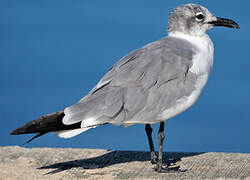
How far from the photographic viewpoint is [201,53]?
215 inches

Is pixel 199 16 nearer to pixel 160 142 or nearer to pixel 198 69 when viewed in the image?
pixel 198 69

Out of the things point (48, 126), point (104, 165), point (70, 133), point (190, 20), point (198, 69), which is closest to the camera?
point (48, 126)

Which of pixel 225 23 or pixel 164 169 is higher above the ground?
pixel 225 23

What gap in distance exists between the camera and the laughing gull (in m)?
4.94

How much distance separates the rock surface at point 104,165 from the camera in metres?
5.41

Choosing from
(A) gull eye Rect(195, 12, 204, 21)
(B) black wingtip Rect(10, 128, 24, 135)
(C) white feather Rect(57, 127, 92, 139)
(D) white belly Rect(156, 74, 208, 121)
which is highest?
(A) gull eye Rect(195, 12, 204, 21)

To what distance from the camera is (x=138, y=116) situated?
5016 mm

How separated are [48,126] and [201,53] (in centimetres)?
177

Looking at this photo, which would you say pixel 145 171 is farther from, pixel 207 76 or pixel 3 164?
pixel 3 164

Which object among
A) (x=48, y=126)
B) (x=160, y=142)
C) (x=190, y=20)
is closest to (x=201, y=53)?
(x=190, y=20)

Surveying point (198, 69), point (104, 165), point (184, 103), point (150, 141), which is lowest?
point (104, 165)

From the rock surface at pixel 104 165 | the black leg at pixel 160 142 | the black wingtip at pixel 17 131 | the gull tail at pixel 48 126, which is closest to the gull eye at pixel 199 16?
the black leg at pixel 160 142

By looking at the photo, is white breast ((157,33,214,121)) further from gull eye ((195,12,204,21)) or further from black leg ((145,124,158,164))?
black leg ((145,124,158,164))

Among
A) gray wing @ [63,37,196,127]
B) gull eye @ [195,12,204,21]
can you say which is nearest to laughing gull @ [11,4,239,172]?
gray wing @ [63,37,196,127]
